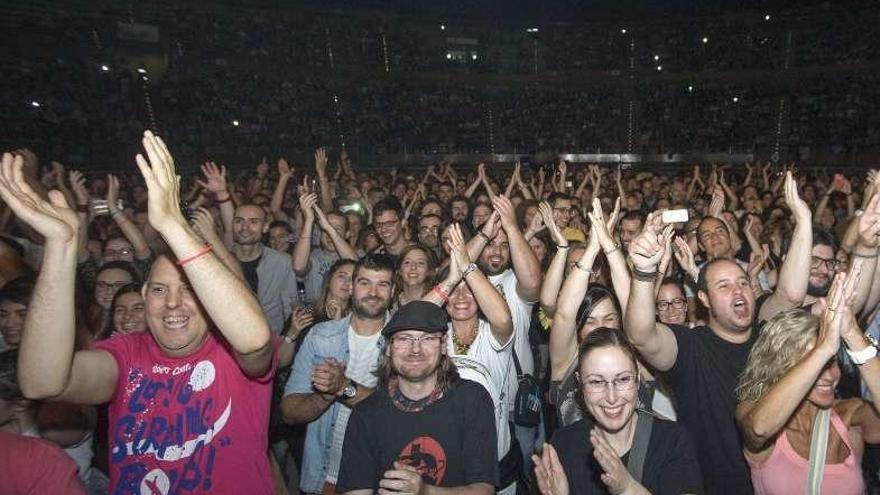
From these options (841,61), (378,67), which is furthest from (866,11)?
(378,67)

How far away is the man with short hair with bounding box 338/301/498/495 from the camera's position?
255 cm

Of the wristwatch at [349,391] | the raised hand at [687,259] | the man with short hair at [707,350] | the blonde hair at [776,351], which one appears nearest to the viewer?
the blonde hair at [776,351]

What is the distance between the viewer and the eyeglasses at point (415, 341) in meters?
2.68

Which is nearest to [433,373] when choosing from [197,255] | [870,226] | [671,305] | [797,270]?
[197,255]

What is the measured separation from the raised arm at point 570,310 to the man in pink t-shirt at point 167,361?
62.3 inches

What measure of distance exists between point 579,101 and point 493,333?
90.4 ft

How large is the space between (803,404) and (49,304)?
2.93 meters

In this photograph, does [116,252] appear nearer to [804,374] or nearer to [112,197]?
[112,197]

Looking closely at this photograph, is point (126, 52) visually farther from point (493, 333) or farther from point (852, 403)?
point (852, 403)

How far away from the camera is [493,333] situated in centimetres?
352

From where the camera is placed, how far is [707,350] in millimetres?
2969

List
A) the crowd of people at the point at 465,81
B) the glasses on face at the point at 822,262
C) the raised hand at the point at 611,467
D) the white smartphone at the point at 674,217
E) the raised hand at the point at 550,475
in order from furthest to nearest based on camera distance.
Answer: the crowd of people at the point at 465,81, the glasses on face at the point at 822,262, the white smartphone at the point at 674,217, the raised hand at the point at 550,475, the raised hand at the point at 611,467

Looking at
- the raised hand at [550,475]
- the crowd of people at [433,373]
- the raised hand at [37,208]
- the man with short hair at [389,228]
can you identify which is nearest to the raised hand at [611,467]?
the crowd of people at [433,373]

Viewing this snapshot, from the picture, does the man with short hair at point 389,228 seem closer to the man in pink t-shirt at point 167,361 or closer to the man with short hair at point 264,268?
the man with short hair at point 264,268
